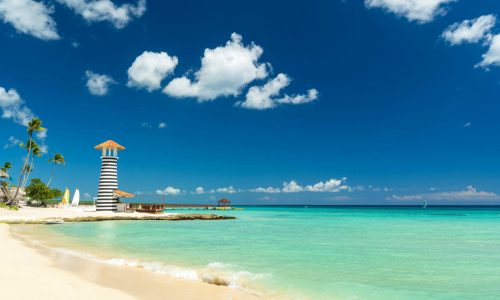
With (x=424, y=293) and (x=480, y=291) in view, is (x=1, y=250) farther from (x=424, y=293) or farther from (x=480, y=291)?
(x=480, y=291)

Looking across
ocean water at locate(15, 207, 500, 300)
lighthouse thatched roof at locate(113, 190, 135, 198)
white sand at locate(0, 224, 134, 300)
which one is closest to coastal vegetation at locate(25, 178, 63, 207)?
lighthouse thatched roof at locate(113, 190, 135, 198)

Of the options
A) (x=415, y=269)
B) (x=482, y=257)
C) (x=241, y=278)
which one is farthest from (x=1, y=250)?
(x=482, y=257)

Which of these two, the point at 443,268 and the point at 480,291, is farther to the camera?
the point at 443,268

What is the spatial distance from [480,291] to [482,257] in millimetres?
7148

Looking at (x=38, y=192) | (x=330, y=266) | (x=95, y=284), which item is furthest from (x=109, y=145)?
(x=95, y=284)

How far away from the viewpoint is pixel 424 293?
31.6ft

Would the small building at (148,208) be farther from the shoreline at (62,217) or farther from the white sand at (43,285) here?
the white sand at (43,285)

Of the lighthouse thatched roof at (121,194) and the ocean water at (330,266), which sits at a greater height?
the lighthouse thatched roof at (121,194)

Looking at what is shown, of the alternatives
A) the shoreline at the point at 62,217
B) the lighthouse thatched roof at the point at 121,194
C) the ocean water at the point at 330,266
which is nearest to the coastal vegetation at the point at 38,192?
the shoreline at the point at 62,217

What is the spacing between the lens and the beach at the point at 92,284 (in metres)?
7.18

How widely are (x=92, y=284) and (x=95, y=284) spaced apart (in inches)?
5.3

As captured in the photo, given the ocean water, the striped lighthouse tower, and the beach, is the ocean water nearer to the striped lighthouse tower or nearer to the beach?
the beach

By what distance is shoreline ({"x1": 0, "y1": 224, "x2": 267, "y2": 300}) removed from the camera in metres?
7.25

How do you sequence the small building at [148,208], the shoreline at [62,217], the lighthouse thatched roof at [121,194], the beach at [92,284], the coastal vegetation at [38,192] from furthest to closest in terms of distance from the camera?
1. the coastal vegetation at [38,192]
2. the small building at [148,208]
3. the lighthouse thatched roof at [121,194]
4. the shoreline at [62,217]
5. the beach at [92,284]
